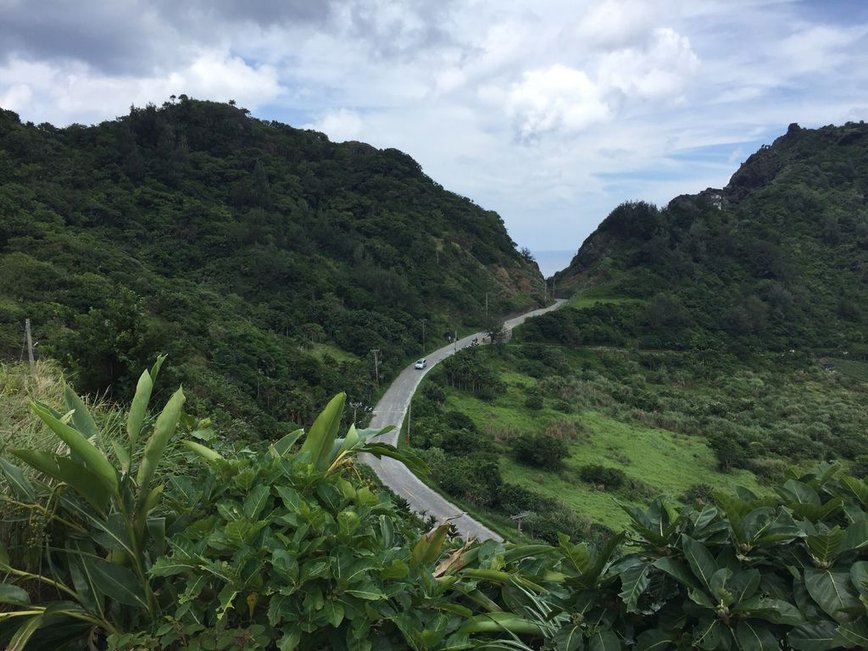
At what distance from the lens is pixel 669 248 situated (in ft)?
165

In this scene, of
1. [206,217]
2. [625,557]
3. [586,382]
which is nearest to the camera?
[625,557]

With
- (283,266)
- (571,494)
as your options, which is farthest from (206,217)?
(571,494)

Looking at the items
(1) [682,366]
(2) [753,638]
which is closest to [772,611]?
(2) [753,638]

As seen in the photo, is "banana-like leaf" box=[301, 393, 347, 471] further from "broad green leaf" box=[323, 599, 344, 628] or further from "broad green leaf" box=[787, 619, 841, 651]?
"broad green leaf" box=[787, 619, 841, 651]

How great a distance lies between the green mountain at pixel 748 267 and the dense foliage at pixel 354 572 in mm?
38262

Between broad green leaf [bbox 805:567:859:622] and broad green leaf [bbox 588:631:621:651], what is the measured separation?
46cm

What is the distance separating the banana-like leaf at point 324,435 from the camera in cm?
182

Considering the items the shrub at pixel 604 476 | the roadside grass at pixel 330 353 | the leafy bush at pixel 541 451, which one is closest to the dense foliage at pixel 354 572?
the shrub at pixel 604 476

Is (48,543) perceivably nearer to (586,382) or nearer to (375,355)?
(375,355)

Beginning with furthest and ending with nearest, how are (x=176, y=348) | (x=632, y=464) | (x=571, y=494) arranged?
(x=632, y=464) < (x=571, y=494) < (x=176, y=348)

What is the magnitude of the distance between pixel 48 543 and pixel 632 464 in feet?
70.4

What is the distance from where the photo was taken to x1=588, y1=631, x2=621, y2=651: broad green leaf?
1.30m

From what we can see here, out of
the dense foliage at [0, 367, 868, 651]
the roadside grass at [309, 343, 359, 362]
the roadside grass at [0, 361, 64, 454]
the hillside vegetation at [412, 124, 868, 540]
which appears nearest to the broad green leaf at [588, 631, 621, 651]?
the dense foliage at [0, 367, 868, 651]

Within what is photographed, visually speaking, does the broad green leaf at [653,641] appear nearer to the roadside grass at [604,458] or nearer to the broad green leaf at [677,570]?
the broad green leaf at [677,570]
